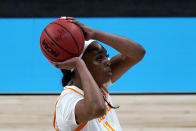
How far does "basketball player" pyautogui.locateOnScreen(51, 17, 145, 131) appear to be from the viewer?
3.67 ft

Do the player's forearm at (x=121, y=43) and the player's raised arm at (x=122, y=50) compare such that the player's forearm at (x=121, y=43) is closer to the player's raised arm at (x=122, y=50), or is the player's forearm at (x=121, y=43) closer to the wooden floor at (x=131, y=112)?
the player's raised arm at (x=122, y=50)

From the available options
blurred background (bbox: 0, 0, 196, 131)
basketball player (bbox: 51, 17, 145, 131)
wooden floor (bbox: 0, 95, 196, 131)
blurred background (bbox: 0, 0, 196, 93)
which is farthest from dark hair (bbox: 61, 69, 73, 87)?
blurred background (bbox: 0, 0, 196, 93)

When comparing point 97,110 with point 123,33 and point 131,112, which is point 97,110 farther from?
point 123,33

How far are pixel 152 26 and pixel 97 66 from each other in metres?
2.83

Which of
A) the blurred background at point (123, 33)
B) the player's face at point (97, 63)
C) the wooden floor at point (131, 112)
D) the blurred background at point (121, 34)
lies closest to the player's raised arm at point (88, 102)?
the player's face at point (97, 63)

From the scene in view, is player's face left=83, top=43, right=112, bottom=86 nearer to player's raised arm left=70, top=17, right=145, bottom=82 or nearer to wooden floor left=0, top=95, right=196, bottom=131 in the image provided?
player's raised arm left=70, top=17, right=145, bottom=82

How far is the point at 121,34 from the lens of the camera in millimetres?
3967

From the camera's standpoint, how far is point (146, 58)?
13.0 feet

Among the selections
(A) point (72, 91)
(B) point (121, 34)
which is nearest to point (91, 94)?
(A) point (72, 91)

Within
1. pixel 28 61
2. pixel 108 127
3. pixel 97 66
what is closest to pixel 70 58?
pixel 97 66

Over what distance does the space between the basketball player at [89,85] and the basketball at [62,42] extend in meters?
0.03

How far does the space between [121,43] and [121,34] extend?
2.68 m

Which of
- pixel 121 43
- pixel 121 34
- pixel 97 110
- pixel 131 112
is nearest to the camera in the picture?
pixel 97 110
